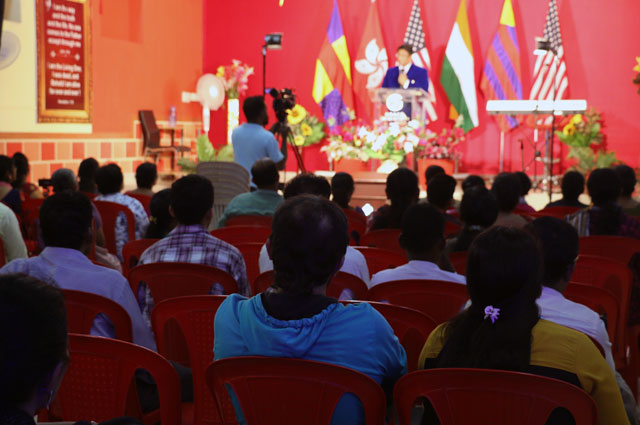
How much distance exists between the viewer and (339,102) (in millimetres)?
12102

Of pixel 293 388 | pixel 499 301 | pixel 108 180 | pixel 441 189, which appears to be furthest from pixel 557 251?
pixel 108 180

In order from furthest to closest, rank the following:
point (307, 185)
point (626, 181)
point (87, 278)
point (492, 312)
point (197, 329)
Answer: point (626, 181) → point (307, 185) → point (87, 278) → point (197, 329) → point (492, 312)

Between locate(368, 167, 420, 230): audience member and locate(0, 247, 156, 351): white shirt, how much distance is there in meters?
1.91

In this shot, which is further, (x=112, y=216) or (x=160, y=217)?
(x=112, y=216)

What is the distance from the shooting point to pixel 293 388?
1495mm

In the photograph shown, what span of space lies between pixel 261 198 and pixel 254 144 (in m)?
1.72

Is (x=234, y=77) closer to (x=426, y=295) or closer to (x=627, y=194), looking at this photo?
(x=627, y=194)

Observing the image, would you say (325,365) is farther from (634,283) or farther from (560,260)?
(634,283)

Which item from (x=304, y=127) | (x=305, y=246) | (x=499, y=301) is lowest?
(x=499, y=301)

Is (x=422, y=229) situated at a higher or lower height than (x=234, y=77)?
lower

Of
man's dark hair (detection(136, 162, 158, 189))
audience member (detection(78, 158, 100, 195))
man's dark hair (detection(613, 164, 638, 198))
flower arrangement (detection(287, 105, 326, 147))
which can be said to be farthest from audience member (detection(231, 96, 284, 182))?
flower arrangement (detection(287, 105, 326, 147))

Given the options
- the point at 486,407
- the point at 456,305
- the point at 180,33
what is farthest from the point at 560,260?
the point at 180,33

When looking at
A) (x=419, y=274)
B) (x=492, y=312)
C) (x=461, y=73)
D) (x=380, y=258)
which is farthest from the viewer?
(x=461, y=73)

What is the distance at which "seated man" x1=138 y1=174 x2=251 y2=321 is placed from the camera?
2.86m
